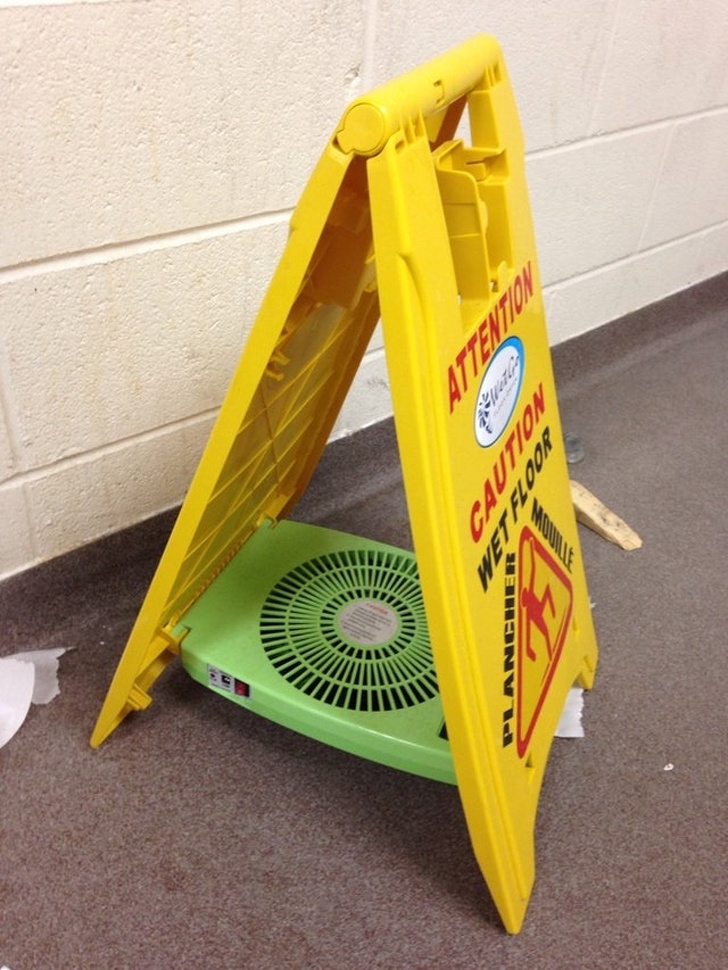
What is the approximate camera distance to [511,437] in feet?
2.17

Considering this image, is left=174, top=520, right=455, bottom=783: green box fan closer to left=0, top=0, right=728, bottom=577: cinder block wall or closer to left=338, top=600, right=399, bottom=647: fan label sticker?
left=338, top=600, right=399, bottom=647: fan label sticker

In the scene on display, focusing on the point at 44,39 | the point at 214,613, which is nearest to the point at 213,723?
the point at 214,613

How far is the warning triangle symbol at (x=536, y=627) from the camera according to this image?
2.22 feet

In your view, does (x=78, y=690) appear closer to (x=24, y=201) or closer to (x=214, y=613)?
(x=214, y=613)

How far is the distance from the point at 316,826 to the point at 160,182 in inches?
24.3

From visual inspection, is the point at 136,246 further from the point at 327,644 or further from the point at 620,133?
the point at 620,133

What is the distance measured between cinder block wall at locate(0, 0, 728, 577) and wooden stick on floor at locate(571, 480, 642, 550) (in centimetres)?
32

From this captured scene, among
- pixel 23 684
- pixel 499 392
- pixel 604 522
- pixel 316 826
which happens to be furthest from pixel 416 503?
pixel 604 522

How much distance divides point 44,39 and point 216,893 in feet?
2.34

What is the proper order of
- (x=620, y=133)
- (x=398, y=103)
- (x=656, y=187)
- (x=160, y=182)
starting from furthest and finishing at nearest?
1. (x=656, y=187)
2. (x=620, y=133)
3. (x=160, y=182)
4. (x=398, y=103)

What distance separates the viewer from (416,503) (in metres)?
0.52

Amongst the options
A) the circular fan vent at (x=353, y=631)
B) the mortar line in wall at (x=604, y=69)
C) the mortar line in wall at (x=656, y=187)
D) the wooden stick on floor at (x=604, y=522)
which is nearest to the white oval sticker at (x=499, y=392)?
the circular fan vent at (x=353, y=631)

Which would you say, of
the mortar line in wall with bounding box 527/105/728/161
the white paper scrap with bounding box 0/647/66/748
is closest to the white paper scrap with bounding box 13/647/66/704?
the white paper scrap with bounding box 0/647/66/748

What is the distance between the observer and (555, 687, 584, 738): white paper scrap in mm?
868
